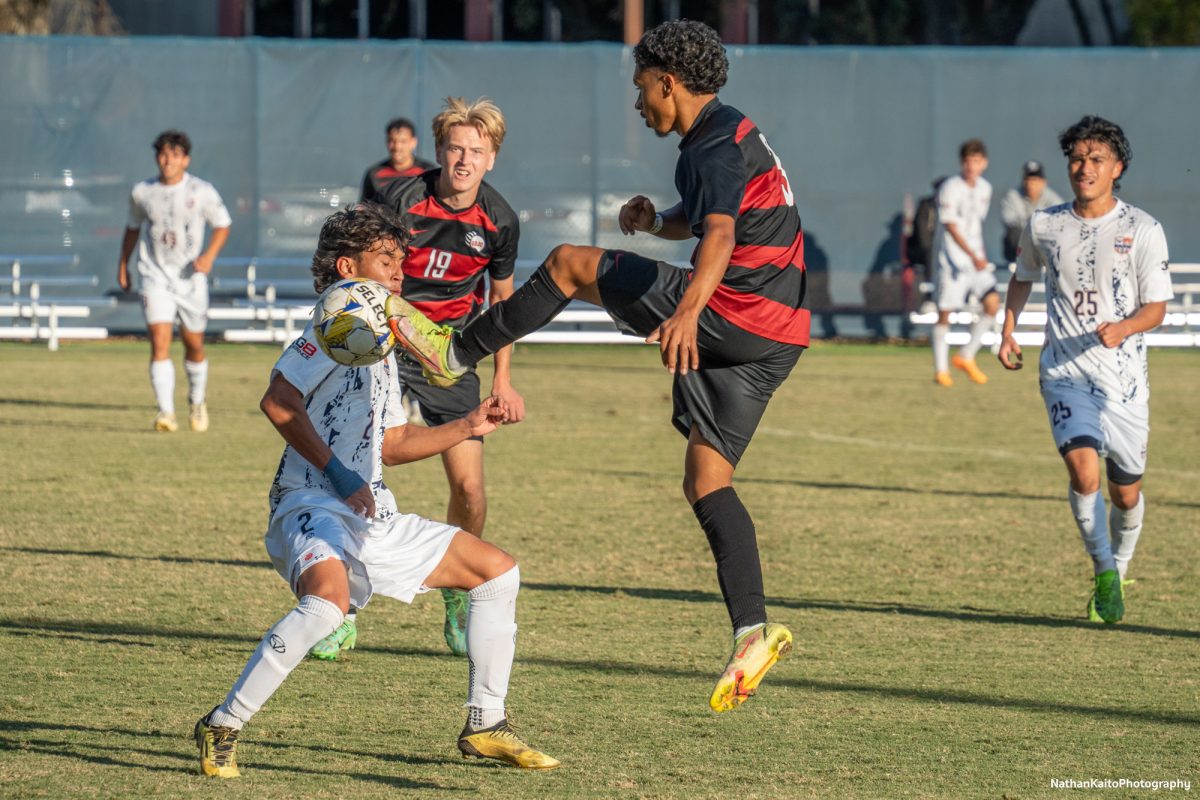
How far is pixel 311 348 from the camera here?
4.86m

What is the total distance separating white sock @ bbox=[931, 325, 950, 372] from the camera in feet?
55.5

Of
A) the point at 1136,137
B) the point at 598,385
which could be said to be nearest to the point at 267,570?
the point at 598,385

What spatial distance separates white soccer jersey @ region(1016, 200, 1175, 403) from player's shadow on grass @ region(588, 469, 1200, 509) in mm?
3256

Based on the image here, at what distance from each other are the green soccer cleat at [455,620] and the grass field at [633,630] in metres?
0.08

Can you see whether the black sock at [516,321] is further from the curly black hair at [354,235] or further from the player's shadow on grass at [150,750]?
the player's shadow on grass at [150,750]

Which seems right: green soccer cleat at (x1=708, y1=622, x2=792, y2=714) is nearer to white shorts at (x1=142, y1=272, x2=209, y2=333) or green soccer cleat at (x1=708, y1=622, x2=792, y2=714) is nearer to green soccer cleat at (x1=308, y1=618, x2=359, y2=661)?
green soccer cleat at (x1=308, y1=618, x2=359, y2=661)

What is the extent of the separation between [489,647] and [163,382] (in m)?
8.71

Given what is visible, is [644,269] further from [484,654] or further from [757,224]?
[484,654]

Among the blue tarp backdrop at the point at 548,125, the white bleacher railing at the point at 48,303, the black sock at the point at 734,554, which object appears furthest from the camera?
the blue tarp backdrop at the point at 548,125

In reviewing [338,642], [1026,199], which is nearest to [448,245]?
[338,642]

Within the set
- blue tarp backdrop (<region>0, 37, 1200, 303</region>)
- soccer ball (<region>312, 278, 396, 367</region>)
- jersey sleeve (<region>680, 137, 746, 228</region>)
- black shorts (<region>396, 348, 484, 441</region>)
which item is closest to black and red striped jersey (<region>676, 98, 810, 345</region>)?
jersey sleeve (<region>680, 137, 746, 228</region>)

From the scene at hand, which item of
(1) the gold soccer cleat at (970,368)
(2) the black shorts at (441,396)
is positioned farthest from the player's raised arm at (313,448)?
(1) the gold soccer cleat at (970,368)

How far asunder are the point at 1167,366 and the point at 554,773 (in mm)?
16033

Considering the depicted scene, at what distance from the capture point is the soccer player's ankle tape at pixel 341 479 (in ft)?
15.5
